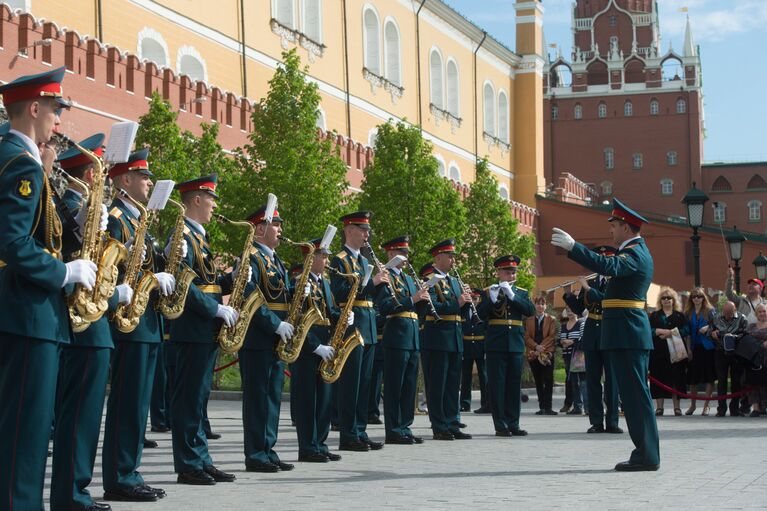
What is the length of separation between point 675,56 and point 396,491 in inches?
3584

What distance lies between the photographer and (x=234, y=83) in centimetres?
3750

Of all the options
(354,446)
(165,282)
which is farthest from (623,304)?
(165,282)

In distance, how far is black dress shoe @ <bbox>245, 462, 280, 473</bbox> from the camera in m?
9.09

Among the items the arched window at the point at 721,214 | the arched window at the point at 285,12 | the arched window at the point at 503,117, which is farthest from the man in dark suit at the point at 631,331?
the arched window at the point at 721,214

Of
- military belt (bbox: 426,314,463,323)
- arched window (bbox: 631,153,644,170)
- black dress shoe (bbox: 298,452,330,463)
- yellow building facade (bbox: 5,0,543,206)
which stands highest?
arched window (bbox: 631,153,644,170)

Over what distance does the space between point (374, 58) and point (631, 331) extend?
40325mm

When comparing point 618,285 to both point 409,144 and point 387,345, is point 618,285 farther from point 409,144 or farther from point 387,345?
point 409,144

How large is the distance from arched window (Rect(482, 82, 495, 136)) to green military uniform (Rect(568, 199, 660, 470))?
50.4 meters

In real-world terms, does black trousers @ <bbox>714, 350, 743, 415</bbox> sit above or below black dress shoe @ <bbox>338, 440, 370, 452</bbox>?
above

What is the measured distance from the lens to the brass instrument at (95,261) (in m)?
5.79

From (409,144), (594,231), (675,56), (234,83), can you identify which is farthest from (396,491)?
(675,56)

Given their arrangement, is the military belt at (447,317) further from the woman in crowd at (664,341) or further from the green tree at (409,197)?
the green tree at (409,197)

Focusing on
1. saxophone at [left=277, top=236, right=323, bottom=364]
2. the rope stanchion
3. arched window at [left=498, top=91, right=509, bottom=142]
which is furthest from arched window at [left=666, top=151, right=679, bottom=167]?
saxophone at [left=277, top=236, right=323, bottom=364]

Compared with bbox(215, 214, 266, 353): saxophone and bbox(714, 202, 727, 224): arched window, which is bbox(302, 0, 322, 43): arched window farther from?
bbox(714, 202, 727, 224): arched window
